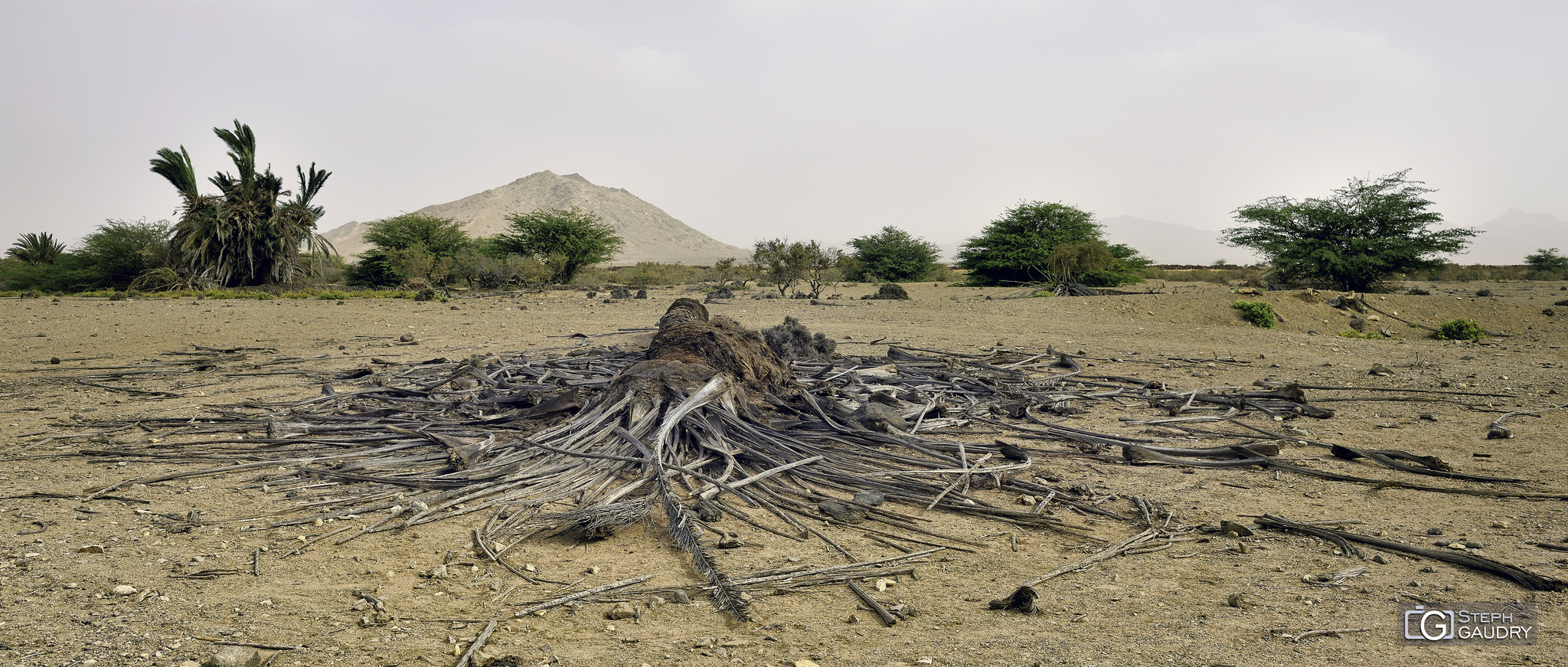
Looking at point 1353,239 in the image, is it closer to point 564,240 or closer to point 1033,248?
point 1033,248

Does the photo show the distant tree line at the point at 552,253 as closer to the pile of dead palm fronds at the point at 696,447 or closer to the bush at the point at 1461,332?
the bush at the point at 1461,332

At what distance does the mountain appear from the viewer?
133750mm

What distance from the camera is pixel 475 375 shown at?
20.8 feet

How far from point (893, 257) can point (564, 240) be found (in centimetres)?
1858

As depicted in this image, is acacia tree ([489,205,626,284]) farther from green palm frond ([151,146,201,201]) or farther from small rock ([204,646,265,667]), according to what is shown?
small rock ([204,646,265,667])

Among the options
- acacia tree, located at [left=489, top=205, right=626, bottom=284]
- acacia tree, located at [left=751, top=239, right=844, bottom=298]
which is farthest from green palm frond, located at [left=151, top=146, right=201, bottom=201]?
acacia tree, located at [left=751, top=239, right=844, bottom=298]

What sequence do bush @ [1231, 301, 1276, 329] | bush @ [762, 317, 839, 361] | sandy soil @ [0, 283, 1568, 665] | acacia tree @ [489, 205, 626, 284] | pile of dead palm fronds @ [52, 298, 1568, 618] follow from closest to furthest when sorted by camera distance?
sandy soil @ [0, 283, 1568, 665] < pile of dead palm fronds @ [52, 298, 1568, 618] < bush @ [762, 317, 839, 361] < bush @ [1231, 301, 1276, 329] < acacia tree @ [489, 205, 626, 284]

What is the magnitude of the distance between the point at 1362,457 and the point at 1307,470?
63 cm

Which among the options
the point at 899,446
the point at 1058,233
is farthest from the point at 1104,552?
the point at 1058,233

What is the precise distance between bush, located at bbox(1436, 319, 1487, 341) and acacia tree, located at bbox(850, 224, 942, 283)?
90.8 feet

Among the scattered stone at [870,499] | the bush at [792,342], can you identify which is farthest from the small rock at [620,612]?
the bush at [792,342]

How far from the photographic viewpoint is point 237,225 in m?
23.2

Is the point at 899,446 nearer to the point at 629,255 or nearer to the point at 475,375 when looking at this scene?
the point at 475,375

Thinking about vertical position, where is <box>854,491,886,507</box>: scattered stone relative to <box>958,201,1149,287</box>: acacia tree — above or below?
below
